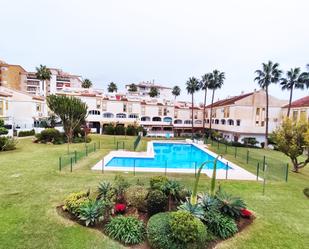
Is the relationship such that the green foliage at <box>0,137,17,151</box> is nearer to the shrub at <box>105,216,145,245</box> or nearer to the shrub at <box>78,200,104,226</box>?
the shrub at <box>78,200,104,226</box>

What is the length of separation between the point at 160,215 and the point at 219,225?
6.74ft

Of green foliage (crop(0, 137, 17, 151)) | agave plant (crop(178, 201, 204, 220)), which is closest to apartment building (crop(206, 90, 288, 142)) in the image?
green foliage (crop(0, 137, 17, 151))

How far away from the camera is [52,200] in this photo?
991 centimetres

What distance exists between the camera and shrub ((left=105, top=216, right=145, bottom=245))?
6811 millimetres

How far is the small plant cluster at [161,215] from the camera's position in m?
6.28

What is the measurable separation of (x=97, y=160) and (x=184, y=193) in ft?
40.5

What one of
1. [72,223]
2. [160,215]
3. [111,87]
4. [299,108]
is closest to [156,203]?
[160,215]

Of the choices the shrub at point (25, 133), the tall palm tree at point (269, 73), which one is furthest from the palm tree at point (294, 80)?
the shrub at point (25, 133)

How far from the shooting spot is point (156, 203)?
8.05 metres

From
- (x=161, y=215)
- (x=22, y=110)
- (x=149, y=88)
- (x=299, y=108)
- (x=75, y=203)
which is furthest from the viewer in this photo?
(x=149, y=88)

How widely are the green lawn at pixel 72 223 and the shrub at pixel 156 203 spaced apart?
1.89 metres

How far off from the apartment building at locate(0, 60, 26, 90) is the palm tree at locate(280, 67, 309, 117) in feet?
245

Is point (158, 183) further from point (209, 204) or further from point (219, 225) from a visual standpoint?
point (219, 225)

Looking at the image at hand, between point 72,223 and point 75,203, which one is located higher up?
point 75,203
